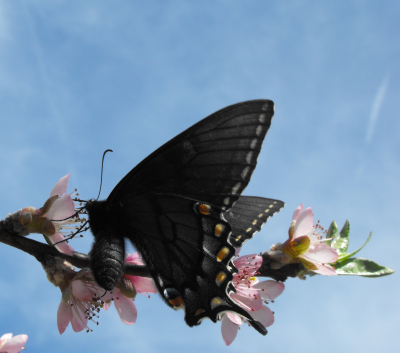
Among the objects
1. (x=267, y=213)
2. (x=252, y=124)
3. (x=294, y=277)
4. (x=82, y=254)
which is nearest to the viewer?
(x=252, y=124)

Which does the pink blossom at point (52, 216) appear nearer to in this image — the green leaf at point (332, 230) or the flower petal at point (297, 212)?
the flower petal at point (297, 212)

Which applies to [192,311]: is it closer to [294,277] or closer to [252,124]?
[294,277]

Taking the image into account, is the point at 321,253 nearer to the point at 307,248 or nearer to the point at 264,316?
the point at 307,248

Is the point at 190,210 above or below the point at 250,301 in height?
above

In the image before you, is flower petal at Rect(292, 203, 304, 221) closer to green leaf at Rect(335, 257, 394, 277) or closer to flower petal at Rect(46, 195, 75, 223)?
green leaf at Rect(335, 257, 394, 277)

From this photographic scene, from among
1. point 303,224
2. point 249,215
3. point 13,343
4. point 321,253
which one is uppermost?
point 249,215

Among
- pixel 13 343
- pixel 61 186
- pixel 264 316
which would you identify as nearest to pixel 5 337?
pixel 13 343

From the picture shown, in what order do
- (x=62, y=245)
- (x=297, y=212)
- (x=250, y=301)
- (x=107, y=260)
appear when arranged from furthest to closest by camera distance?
1. (x=297, y=212)
2. (x=250, y=301)
3. (x=62, y=245)
4. (x=107, y=260)

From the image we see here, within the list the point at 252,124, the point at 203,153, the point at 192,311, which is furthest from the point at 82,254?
the point at 252,124

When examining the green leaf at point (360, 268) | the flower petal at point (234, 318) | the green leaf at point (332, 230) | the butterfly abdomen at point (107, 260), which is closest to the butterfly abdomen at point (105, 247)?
the butterfly abdomen at point (107, 260)
